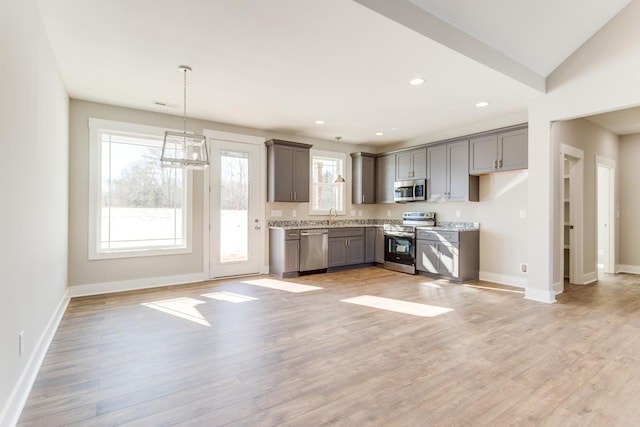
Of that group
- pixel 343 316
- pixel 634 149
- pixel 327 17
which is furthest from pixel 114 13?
pixel 634 149

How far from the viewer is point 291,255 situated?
227 inches

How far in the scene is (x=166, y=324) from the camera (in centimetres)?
335

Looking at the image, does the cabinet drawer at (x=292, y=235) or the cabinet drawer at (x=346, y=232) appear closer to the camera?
the cabinet drawer at (x=292, y=235)

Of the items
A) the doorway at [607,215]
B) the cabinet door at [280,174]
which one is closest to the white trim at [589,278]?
the doorway at [607,215]

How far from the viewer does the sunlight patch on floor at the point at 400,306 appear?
3.76 meters

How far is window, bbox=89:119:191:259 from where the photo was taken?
4.60 meters

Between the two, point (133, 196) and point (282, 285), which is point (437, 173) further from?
point (133, 196)

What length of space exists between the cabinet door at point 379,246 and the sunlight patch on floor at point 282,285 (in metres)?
2.16

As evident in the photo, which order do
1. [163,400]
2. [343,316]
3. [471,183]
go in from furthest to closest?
[471,183], [343,316], [163,400]

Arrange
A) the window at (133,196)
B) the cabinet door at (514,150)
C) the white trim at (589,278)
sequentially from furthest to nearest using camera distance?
1. the white trim at (589,278)
2. the cabinet door at (514,150)
3. the window at (133,196)

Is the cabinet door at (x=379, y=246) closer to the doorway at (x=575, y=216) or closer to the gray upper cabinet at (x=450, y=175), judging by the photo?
the gray upper cabinet at (x=450, y=175)

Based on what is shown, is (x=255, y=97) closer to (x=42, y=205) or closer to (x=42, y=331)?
(x=42, y=205)

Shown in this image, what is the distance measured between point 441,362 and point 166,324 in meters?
2.66

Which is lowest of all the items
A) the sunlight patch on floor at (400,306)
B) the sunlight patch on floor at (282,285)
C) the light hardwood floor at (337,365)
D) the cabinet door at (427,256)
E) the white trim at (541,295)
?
the light hardwood floor at (337,365)
